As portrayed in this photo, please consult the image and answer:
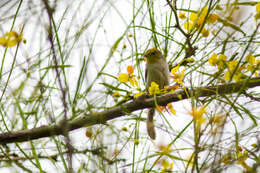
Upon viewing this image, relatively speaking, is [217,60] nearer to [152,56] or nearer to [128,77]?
[128,77]

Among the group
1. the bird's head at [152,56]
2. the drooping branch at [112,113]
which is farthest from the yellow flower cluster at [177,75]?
the bird's head at [152,56]

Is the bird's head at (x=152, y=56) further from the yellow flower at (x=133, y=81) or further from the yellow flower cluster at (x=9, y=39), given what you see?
the yellow flower cluster at (x=9, y=39)

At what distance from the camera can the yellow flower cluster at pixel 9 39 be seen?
1.09 meters

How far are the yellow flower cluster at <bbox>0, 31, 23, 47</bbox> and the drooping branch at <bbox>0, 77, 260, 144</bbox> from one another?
0.33 m

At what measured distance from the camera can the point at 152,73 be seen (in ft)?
7.66

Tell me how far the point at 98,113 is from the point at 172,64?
72cm

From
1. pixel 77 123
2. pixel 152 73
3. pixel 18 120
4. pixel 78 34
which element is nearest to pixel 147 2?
pixel 78 34

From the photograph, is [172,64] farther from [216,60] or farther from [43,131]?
[43,131]

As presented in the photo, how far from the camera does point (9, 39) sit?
3.59ft

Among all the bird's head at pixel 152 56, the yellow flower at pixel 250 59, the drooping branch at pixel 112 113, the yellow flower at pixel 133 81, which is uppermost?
the bird's head at pixel 152 56

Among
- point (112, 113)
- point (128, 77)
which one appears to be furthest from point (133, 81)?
point (112, 113)

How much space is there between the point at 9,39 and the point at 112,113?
1.53 ft

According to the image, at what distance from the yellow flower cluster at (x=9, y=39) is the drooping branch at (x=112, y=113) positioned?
0.33m

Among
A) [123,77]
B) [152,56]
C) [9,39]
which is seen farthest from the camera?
[152,56]
